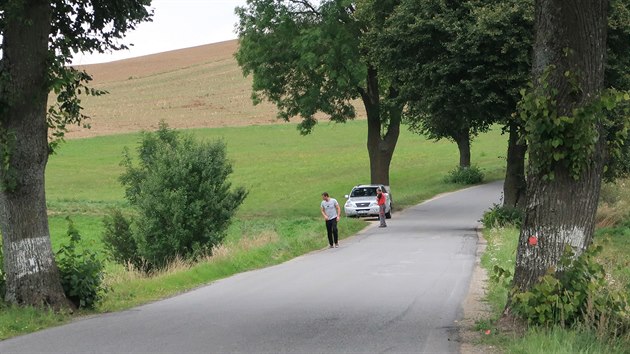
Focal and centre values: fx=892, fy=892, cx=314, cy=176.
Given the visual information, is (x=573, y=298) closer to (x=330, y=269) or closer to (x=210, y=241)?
(x=330, y=269)

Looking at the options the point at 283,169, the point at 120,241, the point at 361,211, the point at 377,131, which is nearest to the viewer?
the point at 120,241

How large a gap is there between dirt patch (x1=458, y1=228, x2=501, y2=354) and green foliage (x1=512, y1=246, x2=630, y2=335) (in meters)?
0.67

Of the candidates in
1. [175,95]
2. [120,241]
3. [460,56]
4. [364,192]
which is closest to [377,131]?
[364,192]

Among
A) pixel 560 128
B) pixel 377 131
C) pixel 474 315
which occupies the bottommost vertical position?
pixel 474 315

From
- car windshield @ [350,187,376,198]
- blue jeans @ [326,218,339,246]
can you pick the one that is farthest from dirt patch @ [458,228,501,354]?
car windshield @ [350,187,376,198]

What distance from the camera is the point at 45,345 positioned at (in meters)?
10.5

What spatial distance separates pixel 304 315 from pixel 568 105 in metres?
4.62

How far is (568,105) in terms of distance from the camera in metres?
10.1

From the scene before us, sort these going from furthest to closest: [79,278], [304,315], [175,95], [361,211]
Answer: [175,95] → [361,211] → [79,278] → [304,315]

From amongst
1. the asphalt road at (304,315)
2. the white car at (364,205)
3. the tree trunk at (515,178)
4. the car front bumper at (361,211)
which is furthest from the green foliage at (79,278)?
the car front bumper at (361,211)

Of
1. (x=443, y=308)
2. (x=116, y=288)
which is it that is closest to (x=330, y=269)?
(x=116, y=288)

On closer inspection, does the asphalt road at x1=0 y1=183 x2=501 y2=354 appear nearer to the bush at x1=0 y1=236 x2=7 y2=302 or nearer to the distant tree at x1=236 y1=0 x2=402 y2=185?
the bush at x1=0 y1=236 x2=7 y2=302

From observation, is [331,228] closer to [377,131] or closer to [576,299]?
[576,299]

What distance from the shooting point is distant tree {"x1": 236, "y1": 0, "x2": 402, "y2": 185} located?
42.3 m
